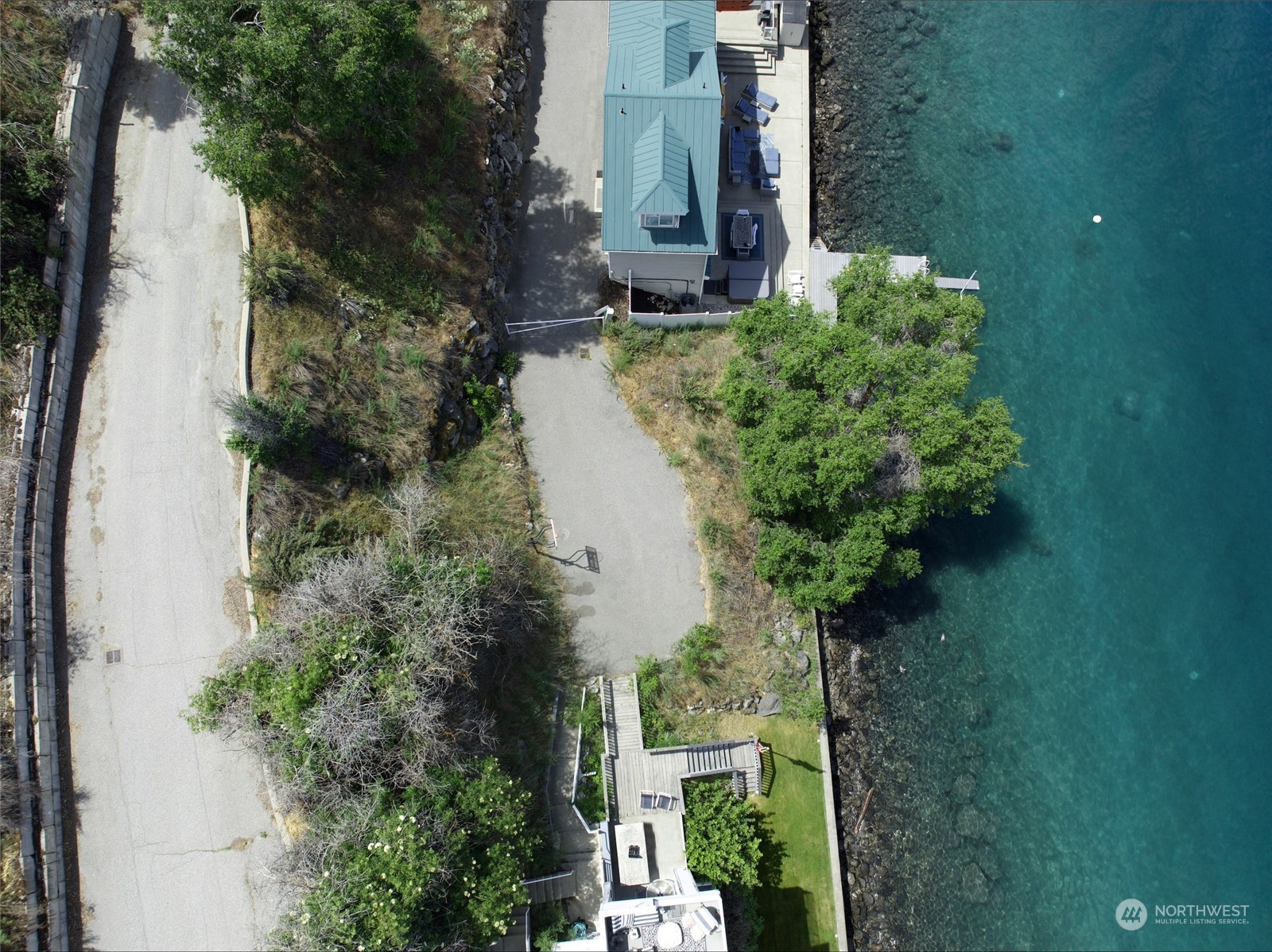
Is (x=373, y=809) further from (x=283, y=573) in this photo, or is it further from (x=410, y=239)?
(x=410, y=239)

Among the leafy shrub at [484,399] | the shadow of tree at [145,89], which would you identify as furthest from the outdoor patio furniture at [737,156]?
the shadow of tree at [145,89]

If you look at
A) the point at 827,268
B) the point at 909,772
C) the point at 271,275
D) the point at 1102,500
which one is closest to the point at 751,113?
the point at 827,268

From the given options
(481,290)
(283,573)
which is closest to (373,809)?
(283,573)

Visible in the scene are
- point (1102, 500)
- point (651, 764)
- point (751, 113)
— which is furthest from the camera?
point (751, 113)

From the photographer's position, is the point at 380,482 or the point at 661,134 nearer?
the point at 661,134

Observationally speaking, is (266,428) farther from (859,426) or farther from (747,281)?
(747,281)

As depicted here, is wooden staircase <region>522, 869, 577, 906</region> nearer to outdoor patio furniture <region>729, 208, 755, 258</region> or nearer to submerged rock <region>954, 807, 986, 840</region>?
submerged rock <region>954, 807, 986, 840</region>
